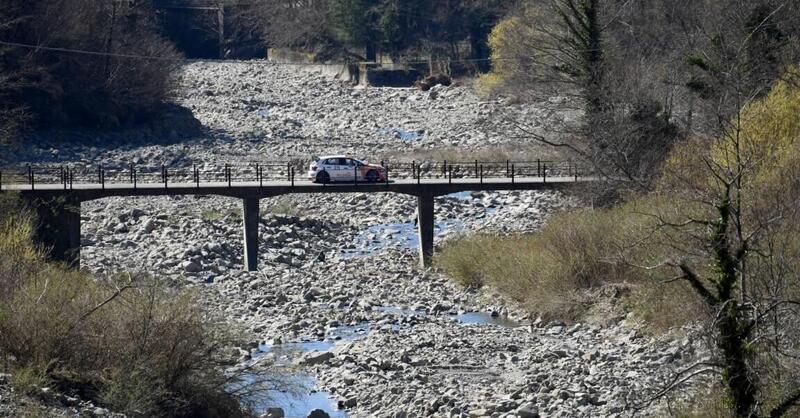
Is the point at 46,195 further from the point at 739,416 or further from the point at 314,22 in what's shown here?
the point at 314,22

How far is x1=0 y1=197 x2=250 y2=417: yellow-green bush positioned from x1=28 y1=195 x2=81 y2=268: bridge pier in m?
18.1

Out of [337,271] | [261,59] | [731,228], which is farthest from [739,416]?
[261,59]

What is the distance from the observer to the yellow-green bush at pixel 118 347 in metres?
24.3

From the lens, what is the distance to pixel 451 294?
141 feet

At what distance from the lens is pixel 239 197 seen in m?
49.1

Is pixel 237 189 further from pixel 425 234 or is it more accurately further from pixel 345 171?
pixel 425 234

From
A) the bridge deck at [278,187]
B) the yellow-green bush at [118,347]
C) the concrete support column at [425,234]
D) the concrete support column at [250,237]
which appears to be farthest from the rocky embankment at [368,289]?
the yellow-green bush at [118,347]

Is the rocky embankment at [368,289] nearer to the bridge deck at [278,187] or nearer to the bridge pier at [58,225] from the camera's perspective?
the bridge pier at [58,225]

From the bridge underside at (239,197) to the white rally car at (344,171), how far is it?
74cm

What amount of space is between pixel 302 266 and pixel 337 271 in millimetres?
2294

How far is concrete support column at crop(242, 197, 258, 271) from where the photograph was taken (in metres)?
48.2

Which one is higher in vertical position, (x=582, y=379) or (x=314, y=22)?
(x=314, y=22)

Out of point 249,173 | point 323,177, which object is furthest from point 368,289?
point 249,173

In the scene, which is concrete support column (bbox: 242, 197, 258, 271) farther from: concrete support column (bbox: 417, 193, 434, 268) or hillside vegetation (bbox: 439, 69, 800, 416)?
hillside vegetation (bbox: 439, 69, 800, 416)
